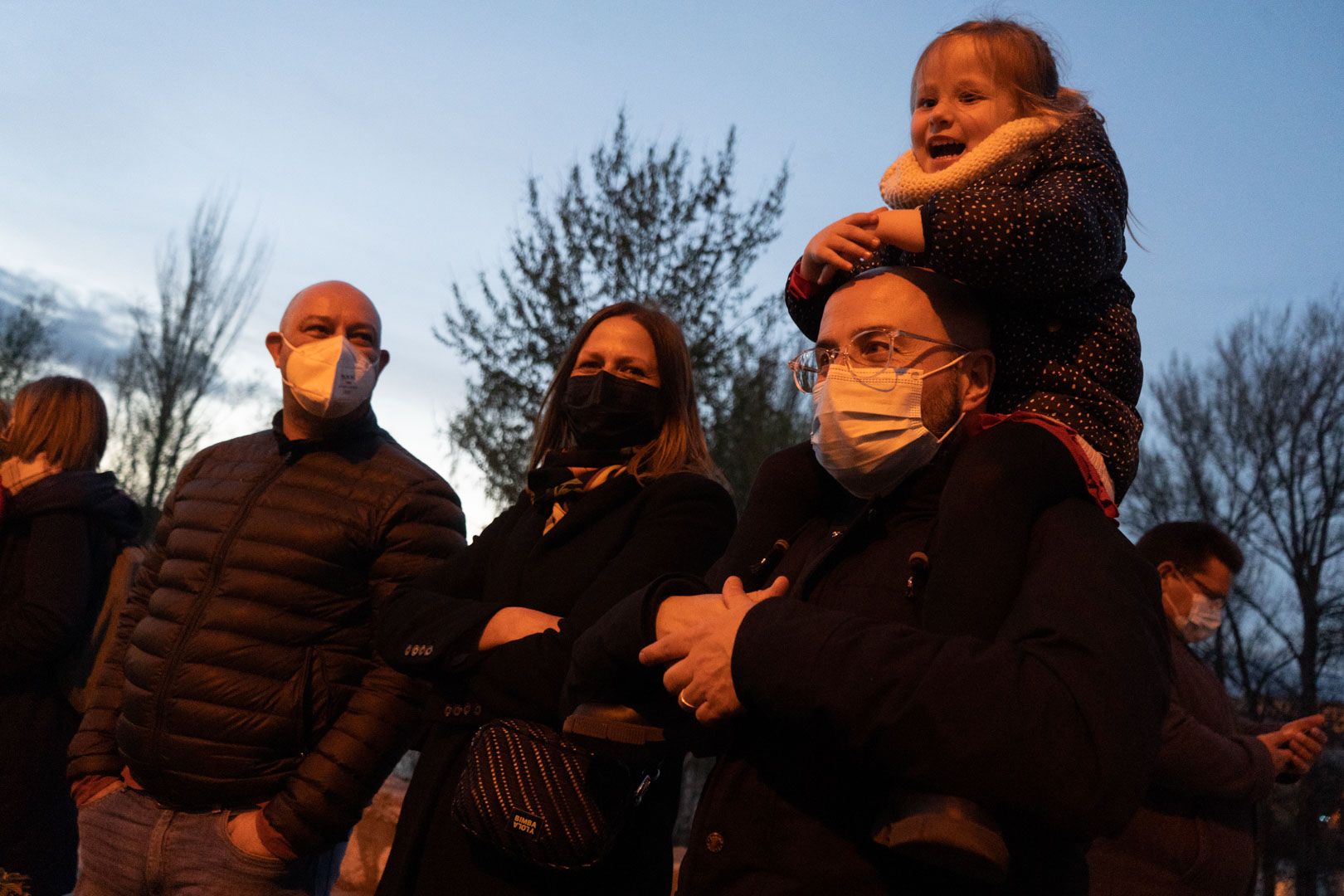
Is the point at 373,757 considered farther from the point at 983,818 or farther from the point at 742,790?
the point at 983,818

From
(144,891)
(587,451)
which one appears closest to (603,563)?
(587,451)

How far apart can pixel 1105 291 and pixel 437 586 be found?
6.35ft

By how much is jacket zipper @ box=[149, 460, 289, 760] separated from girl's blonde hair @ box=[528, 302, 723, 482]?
0.91m

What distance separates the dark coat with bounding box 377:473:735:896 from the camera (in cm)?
260

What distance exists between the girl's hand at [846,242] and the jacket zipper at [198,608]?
2.22 m

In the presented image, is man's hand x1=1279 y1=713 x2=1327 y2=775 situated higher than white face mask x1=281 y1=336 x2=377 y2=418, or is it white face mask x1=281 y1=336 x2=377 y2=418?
white face mask x1=281 y1=336 x2=377 y2=418

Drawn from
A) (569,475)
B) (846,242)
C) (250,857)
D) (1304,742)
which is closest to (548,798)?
(569,475)

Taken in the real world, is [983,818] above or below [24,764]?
above

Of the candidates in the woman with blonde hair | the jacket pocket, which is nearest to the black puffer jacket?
the jacket pocket

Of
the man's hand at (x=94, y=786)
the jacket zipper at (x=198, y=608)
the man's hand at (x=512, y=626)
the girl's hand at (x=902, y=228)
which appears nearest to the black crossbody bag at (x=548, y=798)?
the man's hand at (x=512, y=626)

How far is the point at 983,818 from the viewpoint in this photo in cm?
156

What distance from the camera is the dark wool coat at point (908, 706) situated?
1.53 m

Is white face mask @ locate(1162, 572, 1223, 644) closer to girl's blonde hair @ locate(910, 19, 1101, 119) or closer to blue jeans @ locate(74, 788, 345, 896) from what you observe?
girl's blonde hair @ locate(910, 19, 1101, 119)

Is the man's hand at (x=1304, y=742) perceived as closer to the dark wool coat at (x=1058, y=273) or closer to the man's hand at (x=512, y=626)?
the dark wool coat at (x=1058, y=273)
